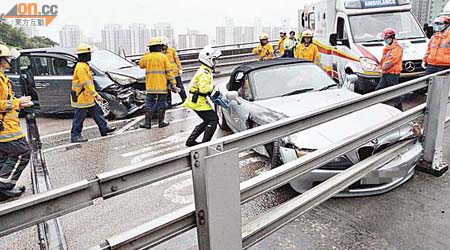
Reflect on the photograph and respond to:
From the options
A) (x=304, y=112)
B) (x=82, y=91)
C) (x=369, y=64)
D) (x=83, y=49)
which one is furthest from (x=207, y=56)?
(x=369, y=64)

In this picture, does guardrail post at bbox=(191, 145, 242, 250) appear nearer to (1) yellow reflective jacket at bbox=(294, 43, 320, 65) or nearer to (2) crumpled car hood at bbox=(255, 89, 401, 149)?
(2) crumpled car hood at bbox=(255, 89, 401, 149)

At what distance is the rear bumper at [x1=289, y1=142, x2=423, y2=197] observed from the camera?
3.64 m

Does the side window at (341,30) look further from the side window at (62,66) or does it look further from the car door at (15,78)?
the car door at (15,78)

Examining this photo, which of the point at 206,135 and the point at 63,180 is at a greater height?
the point at 206,135

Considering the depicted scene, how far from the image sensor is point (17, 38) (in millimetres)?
17672

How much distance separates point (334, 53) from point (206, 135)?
225 inches

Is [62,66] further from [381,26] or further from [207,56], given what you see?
[381,26]

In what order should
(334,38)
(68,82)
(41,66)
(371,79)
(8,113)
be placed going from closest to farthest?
(8,113) < (371,79) < (68,82) < (41,66) < (334,38)

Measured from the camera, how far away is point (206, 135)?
5.85 meters

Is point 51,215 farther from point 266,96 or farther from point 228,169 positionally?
point 266,96

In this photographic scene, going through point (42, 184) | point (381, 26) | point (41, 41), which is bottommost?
point (42, 184)

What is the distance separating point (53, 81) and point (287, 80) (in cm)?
595

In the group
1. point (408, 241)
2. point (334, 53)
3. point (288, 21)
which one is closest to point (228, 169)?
point (408, 241)

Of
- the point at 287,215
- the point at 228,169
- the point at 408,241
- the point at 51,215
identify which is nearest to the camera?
the point at 51,215
